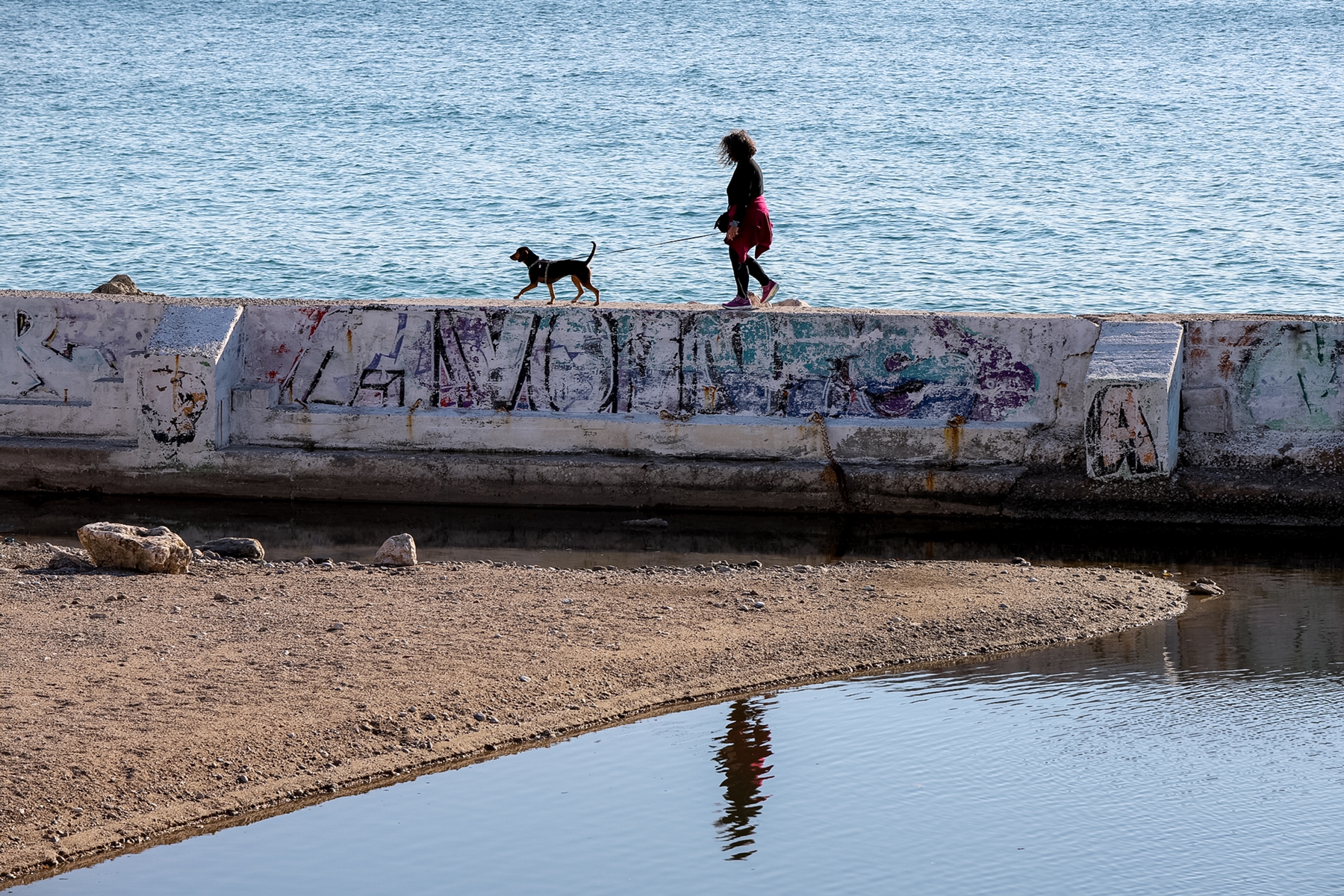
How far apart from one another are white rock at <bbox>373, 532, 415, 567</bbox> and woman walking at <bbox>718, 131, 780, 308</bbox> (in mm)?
2946

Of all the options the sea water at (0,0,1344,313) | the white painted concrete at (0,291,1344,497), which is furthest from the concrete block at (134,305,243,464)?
the sea water at (0,0,1344,313)

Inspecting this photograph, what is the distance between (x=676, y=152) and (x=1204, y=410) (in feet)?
97.1

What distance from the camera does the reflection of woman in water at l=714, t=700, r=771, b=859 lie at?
5988 mm

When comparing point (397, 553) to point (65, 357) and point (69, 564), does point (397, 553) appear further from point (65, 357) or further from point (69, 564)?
point (65, 357)

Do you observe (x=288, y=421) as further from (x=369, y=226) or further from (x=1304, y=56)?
(x=1304, y=56)

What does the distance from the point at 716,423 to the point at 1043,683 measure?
3.85m

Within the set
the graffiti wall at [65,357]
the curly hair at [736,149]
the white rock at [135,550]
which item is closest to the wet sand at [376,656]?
the white rock at [135,550]

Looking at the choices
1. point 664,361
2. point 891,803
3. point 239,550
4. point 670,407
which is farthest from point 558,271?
point 891,803

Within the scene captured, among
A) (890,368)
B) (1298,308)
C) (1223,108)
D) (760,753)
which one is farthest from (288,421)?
(1223,108)

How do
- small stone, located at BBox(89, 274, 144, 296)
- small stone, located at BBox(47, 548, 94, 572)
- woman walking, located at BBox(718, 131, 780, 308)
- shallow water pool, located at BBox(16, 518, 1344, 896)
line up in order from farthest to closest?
small stone, located at BBox(89, 274, 144, 296)
woman walking, located at BBox(718, 131, 780, 308)
small stone, located at BBox(47, 548, 94, 572)
shallow water pool, located at BBox(16, 518, 1344, 896)

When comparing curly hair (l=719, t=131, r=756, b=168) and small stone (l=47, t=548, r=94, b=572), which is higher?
curly hair (l=719, t=131, r=756, b=168)

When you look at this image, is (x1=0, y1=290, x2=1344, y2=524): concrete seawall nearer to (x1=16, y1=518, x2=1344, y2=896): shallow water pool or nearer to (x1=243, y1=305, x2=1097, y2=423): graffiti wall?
(x1=243, y1=305, x2=1097, y2=423): graffiti wall

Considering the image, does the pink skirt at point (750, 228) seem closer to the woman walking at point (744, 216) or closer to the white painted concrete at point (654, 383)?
the woman walking at point (744, 216)

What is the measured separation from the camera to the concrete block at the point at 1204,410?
10.5 m
